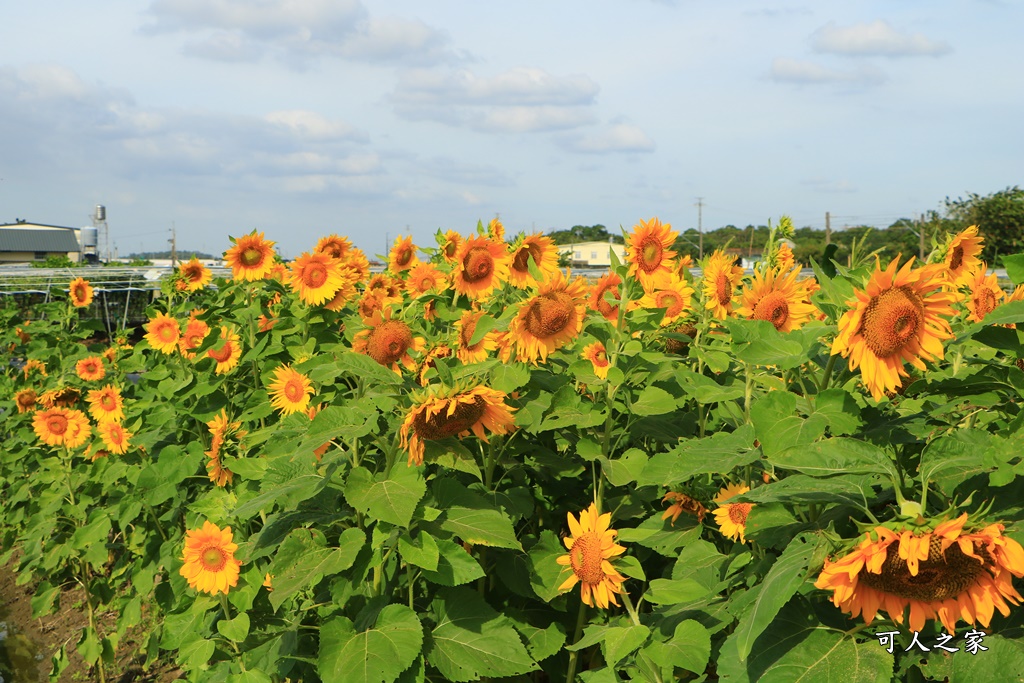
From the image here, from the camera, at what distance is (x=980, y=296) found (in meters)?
2.40

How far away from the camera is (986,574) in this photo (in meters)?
1.26

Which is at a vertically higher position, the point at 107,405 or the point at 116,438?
the point at 107,405

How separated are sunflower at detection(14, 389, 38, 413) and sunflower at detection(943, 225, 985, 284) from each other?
237 inches

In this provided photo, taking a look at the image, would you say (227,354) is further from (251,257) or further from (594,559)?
(594,559)

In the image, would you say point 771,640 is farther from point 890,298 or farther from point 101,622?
point 101,622

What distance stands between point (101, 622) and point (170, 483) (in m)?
2.89

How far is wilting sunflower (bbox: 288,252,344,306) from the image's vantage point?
3811 mm

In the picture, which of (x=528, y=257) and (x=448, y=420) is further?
(x=528, y=257)

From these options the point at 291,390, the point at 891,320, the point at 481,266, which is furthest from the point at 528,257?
the point at 891,320

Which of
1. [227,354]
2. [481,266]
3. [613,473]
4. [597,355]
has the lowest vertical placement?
[613,473]

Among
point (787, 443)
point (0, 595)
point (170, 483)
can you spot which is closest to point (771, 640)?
point (787, 443)

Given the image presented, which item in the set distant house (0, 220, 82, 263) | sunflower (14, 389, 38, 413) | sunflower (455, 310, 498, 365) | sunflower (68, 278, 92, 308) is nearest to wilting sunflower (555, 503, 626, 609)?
sunflower (455, 310, 498, 365)

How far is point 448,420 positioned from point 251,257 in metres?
2.46

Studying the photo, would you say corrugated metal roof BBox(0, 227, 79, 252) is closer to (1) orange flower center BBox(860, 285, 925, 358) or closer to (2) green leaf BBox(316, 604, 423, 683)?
(2) green leaf BBox(316, 604, 423, 683)
